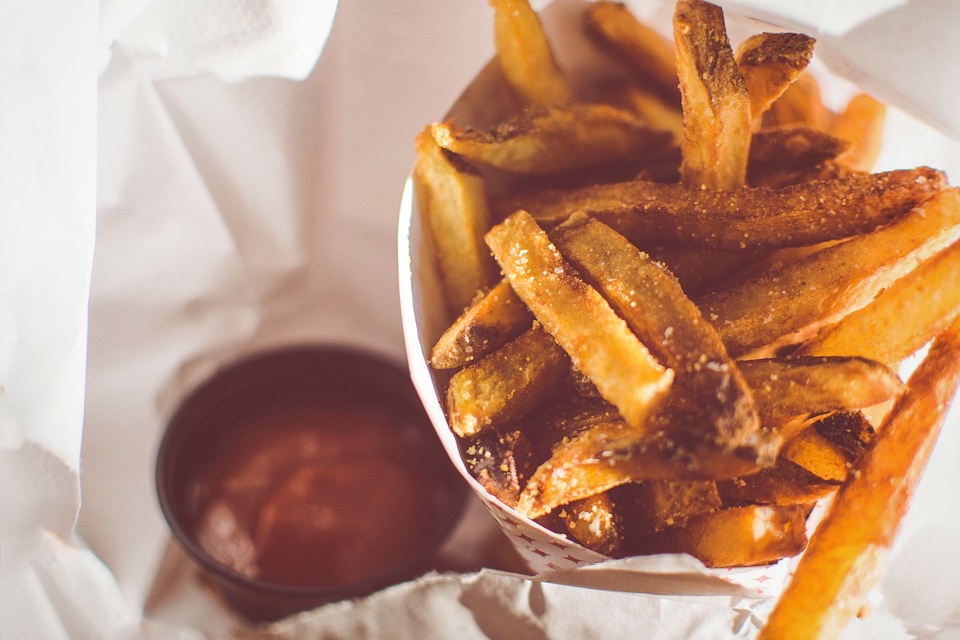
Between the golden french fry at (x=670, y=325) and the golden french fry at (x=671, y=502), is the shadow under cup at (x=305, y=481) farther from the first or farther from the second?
the golden french fry at (x=670, y=325)

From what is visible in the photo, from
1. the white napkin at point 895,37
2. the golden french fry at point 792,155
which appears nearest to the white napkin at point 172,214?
the white napkin at point 895,37

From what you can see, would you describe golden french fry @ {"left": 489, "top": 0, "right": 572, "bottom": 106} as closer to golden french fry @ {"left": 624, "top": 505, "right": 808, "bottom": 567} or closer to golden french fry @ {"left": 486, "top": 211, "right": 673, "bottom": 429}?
golden french fry @ {"left": 486, "top": 211, "right": 673, "bottom": 429}

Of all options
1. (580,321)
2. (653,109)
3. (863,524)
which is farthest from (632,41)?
(863,524)

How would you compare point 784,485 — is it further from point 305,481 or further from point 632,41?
point 305,481

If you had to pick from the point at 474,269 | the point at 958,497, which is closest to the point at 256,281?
the point at 474,269

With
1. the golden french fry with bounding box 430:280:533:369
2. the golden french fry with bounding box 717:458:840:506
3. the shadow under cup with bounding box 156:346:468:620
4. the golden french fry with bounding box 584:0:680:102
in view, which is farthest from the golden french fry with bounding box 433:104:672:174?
the shadow under cup with bounding box 156:346:468:620

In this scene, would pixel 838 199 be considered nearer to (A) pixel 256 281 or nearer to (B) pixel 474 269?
(B) pixel 474 269

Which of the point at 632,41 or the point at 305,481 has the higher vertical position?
the point at 632,41
